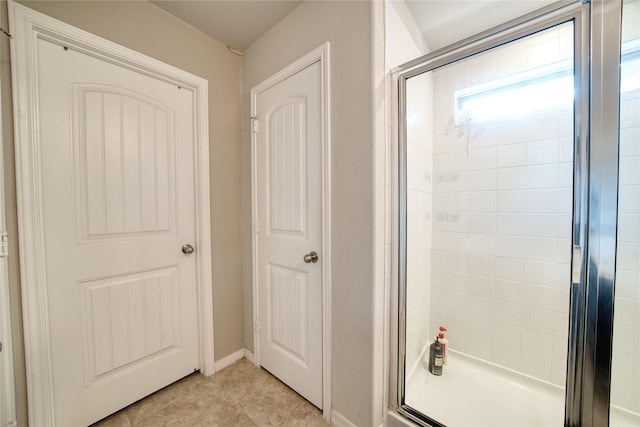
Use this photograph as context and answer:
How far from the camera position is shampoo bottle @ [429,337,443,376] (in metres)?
1.62

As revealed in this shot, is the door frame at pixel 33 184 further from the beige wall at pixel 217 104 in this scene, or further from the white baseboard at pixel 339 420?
the white baseboard at pixel 339 420

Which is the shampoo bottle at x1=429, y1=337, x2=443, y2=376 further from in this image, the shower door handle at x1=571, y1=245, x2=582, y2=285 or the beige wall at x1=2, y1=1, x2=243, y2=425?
the beige wall at x1=2, y1=1, x2=243, y2=425

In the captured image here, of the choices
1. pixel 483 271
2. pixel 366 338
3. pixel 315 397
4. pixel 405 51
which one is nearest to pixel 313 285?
pixel 366 338

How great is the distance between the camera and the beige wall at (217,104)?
127 centimetres

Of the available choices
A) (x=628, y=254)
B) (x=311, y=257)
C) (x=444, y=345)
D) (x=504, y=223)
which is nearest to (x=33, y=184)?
(x=311, y=257)

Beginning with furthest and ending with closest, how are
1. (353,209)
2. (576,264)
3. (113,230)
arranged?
(113,230)
(353,209)
(576,264)

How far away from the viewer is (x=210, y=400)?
54.7 inches

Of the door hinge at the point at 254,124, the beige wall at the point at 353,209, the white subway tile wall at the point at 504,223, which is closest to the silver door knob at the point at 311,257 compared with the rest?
the beige wall at the point at 353,209

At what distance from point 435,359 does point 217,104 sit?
2386 mm

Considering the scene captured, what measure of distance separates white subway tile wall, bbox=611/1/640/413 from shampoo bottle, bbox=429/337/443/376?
0.84m

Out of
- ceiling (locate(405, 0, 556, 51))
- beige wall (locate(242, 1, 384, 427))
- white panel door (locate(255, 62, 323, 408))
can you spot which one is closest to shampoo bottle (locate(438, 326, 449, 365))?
beige wall (locate(242, 1, 384, 427))

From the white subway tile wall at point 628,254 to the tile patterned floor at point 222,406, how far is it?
1301mm

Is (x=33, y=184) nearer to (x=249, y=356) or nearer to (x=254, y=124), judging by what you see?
(x=254, y=124)

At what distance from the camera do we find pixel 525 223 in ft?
5.07
